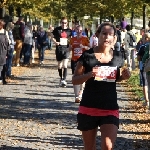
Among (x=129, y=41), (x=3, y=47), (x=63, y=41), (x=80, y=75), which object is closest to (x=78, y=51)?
(x=3, y=47)

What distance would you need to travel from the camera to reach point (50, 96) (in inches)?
608

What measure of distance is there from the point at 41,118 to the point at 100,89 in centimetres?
557

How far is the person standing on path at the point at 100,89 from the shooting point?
20.3 feet

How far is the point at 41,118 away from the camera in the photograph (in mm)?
11656

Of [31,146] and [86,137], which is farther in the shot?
[31,146]

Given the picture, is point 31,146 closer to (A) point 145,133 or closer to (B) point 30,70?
(A) point 145,133

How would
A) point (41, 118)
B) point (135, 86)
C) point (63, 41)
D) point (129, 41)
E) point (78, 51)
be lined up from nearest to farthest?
1. point (41, 118)
2. point (78, 51)
3. point (63, 41)
4. point (135, 86)
5. point (129, 41)

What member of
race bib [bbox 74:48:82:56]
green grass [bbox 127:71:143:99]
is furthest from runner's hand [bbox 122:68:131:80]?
green grass [bbox 127:71:143:99]

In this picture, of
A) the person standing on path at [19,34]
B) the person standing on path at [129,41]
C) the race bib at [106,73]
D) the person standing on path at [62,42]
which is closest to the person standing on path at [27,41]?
the person standing on path at [19,34]

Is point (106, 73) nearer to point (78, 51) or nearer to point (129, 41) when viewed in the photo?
point (78, 51)

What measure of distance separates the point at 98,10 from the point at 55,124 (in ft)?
101

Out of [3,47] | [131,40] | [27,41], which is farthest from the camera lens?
[27,41]

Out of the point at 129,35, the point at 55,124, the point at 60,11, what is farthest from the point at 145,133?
the point at 60,11

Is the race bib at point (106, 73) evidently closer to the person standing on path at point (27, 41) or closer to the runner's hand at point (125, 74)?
the runner's hand at point (125, 74)
